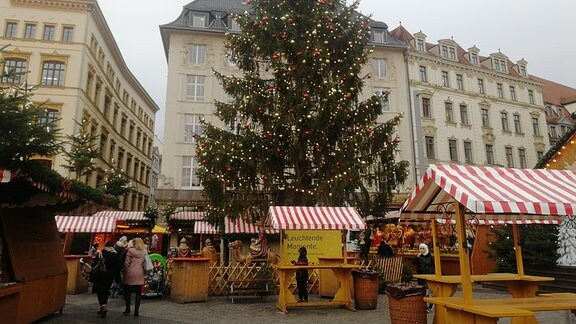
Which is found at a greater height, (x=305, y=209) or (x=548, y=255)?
(x=305, y=209)

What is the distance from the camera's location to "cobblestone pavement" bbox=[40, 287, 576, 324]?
31.5ft

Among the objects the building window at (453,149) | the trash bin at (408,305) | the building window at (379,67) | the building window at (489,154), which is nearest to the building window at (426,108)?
the building window at (453,149)

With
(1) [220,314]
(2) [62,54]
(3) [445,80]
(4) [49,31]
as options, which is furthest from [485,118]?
(4) [49,31]

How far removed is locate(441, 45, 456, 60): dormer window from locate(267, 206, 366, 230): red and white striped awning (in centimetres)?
3080

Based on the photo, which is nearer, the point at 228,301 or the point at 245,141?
the point at 228,301

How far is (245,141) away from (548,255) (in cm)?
1197

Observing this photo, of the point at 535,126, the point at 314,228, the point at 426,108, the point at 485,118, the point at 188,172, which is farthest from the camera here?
the point at 535,126

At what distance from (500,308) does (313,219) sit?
6234mm

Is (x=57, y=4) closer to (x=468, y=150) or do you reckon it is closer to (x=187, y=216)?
(x=187, y=216)

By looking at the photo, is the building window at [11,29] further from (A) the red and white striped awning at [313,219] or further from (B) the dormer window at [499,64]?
(B) the dormer window at [499,64]

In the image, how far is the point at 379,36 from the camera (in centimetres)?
3672

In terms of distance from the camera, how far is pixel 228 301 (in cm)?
1282

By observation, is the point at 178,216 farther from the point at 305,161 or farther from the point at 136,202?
the point at 136,202

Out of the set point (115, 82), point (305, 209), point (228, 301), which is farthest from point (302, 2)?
point (115, 82)
